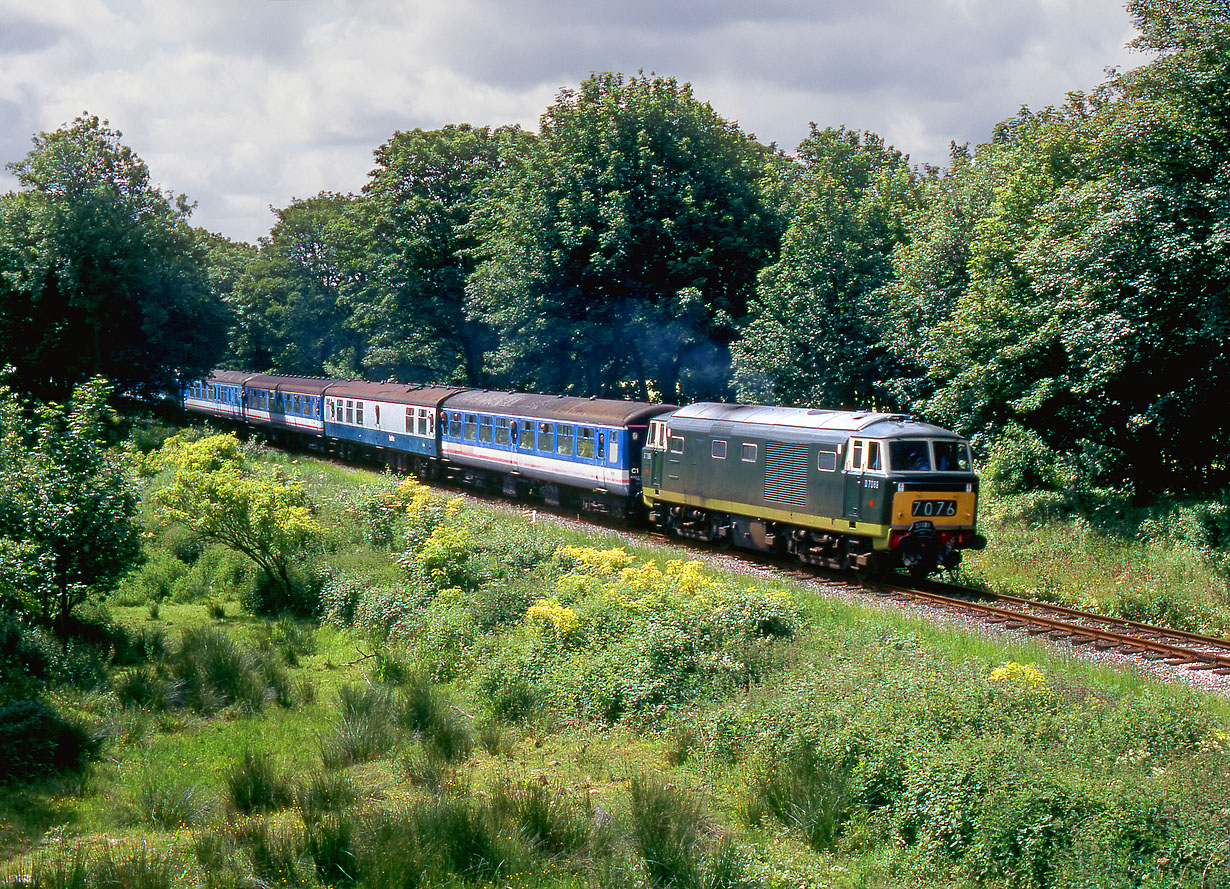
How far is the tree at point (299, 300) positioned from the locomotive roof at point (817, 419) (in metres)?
41.1

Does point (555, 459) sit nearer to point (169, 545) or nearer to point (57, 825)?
point (169, 545)

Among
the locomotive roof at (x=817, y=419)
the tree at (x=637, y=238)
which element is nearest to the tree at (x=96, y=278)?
the tree at (x=637, y=238)

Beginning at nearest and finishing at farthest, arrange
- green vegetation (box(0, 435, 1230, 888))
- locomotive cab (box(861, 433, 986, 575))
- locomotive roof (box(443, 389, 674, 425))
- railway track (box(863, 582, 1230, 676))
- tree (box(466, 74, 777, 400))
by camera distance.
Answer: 1. green vegetation (box(0, 435, 1230, 888))
2. railway track (box(863, 582, 1230, 676))
3. locomotive cab (box(861, 433, 986, 575))
4. locomotive roof (box(443, 389, 674, 425))
5. tree (box(466, 74, 777, 400))

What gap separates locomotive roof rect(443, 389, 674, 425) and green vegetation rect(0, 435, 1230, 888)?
8.44 m

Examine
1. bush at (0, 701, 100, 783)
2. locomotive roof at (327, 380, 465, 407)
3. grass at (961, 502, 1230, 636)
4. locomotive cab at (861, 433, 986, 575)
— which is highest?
locomotive roof at (327, 380, 465, 407)

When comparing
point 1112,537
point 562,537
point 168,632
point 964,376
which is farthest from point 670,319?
point 168,632

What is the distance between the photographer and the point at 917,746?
9445mm

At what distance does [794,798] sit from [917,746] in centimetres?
127

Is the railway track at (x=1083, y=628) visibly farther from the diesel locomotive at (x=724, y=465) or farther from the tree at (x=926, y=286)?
the tree at (x=926, y=286)

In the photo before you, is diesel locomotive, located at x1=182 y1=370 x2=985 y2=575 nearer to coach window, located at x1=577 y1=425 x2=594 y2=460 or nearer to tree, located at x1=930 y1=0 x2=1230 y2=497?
coach window, located at x1=577 y1=425 x2=594 y2=460

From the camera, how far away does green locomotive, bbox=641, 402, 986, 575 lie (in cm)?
1783

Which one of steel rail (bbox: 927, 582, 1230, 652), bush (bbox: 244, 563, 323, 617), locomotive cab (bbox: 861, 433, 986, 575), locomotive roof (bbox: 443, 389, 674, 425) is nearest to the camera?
steel rail (bbox: 927, 582, 1230, 652)

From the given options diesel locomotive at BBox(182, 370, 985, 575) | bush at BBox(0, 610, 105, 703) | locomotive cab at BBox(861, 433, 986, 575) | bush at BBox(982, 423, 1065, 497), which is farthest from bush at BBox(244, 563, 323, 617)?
bush at BBox(982, 423, 1065, 497)

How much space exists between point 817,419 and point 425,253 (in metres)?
30.9
